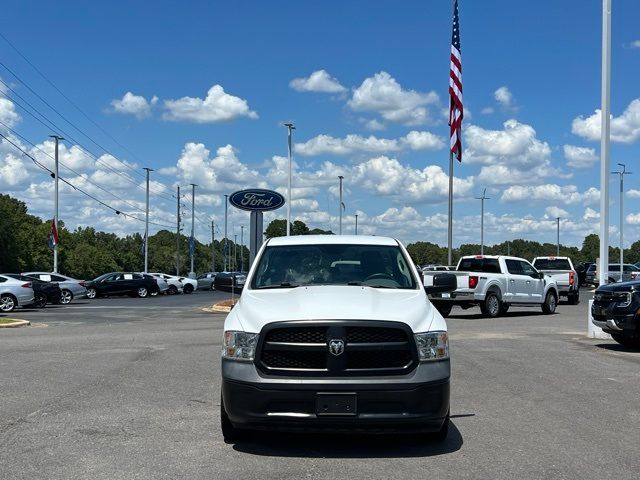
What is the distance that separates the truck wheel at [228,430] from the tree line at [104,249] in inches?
1663

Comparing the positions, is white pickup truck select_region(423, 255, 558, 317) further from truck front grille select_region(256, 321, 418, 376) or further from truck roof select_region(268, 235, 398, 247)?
truck front grille select_region(256, 321, 418, 376)

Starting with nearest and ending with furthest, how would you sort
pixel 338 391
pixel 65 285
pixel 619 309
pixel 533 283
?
pixel 338 391 < pixel 619 309 < pixel 533 283 < pixel 65 285

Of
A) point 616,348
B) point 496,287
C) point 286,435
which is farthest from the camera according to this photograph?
point 496,287

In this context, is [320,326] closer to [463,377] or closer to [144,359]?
[463,377]

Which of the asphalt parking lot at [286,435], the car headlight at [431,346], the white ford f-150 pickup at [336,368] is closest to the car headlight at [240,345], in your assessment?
the white ford f-150 pickup at [336,368]

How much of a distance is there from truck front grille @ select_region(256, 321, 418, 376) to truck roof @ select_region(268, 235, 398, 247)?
80.5 inches

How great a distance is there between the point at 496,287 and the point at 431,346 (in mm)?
18211

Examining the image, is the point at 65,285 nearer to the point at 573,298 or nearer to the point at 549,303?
the point at 549,303

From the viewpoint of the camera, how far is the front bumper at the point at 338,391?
5.79m

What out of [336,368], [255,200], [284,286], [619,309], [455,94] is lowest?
[619,309]

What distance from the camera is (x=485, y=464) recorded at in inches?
234

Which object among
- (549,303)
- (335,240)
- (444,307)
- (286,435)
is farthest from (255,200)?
(286,435)

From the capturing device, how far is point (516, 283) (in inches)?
960

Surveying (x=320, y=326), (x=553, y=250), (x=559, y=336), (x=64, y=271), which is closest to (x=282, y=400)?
(x=320, y=326)
